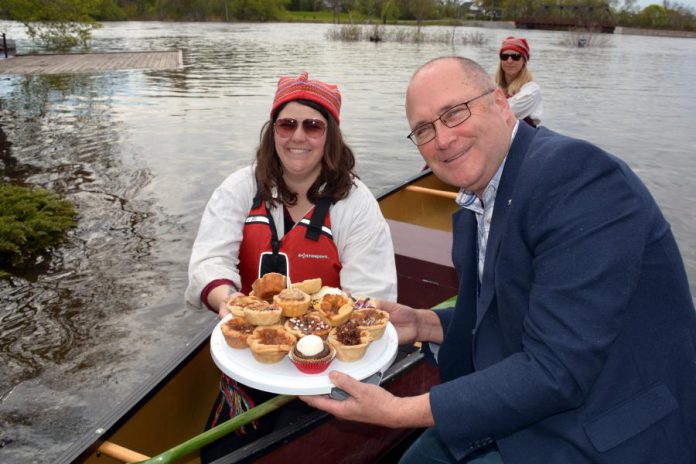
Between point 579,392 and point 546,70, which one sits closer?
point 579,392

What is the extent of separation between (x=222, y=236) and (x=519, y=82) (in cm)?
590

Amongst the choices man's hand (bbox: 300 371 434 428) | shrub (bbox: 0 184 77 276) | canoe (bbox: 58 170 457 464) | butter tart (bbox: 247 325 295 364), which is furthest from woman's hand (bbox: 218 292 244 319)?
shrub (bbox: 0 184 77 276)

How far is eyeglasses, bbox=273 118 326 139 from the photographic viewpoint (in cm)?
335

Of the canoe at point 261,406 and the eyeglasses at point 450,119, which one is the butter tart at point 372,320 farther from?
the eyeglasses at point 450,119

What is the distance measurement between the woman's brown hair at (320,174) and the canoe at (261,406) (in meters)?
1.10

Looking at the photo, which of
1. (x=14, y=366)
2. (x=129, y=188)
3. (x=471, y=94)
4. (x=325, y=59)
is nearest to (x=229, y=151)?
(x=129, y=188)

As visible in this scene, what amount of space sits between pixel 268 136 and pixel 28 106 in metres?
19.6

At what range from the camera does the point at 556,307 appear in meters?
1.79

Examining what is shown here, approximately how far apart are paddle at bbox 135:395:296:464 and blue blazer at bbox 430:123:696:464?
3.02 feet

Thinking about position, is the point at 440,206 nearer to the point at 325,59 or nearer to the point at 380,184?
the point at 380,184

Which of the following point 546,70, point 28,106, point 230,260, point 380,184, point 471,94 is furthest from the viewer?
point 546,70

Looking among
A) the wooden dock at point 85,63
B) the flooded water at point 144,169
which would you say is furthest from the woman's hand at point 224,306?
the wooden dock at point 85,63

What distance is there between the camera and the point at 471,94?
2.12 meters

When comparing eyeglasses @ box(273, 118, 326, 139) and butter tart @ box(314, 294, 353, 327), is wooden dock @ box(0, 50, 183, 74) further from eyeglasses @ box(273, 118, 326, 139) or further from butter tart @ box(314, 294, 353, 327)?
butter tart @ box(314, 294, 353, 327)
